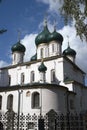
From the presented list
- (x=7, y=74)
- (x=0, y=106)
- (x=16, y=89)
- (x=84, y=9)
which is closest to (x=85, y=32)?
(x=84, y=9)

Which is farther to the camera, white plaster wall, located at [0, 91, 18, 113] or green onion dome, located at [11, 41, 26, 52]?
green onion dome, located at [11, 41, 26, 52]

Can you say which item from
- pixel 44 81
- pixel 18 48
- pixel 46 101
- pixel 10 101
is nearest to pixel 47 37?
pixel 18 48

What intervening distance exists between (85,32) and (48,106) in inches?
647

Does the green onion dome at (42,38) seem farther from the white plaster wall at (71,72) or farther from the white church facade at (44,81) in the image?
the white plaster wall at (71,72)

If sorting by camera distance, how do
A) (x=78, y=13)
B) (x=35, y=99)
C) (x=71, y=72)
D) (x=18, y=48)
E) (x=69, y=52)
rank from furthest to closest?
(x=18, y=48)
(x=69, y=52)
(x=71, y=72)
(x=35, y=99)
(x=78, y=13)

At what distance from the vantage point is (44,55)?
35281 millimetres

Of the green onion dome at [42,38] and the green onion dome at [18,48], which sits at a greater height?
the green onion dome at [42,38]

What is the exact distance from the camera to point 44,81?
2939 cm

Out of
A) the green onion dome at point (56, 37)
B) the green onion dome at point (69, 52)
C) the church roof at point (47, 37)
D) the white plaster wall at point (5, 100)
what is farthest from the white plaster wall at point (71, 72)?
the white plaster wall at point (5, 100)

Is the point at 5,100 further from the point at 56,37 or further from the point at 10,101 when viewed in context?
the point at 56,37

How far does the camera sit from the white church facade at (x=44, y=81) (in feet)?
85.7

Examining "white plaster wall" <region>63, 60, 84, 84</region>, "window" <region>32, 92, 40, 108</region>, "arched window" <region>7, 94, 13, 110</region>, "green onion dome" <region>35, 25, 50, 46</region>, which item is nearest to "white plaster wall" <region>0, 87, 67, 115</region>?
"window" <region>32, 92, 40, 108</region>

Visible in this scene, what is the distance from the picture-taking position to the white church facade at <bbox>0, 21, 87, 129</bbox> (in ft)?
85.7

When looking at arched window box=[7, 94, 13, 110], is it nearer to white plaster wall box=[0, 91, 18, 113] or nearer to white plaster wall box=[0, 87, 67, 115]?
white plaster wall box=[0, 91, 18, 113]
